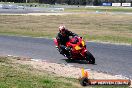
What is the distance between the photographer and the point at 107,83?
10.3 meters

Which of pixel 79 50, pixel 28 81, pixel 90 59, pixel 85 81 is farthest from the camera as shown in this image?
pixel 79 50

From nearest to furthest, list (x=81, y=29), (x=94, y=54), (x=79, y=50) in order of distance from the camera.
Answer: (x=79, y=50) → (x=94, y=54) → (x=81, y=29)

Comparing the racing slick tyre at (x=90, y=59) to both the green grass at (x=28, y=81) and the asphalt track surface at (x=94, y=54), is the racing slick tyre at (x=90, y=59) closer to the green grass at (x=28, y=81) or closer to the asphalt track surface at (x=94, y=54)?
the asphalt track surface at (x=94, y=54)

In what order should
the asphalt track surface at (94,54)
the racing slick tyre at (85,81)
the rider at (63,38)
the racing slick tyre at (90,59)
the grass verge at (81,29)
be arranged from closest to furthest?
the racing slick tyre at (85,81) → the asphalt track surface at (94,54) → the racing slick tyre at (90,59) → the rider at (63,38) → the grass verge at (81,29)

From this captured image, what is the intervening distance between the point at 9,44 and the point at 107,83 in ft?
40.0

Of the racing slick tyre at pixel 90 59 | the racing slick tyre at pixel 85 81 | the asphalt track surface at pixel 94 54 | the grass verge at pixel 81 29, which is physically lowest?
the grass verge at pixel 81 29

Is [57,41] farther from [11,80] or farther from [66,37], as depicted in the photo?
[11,80]

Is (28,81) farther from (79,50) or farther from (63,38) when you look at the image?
(63,38)

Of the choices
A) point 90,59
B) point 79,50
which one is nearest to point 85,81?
point 90,59

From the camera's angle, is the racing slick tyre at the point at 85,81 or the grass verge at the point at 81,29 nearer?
the racing slick tyre at the point at 85,81

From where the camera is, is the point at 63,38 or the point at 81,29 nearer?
the point at 63,38

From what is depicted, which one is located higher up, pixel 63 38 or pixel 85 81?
pixel 63 38

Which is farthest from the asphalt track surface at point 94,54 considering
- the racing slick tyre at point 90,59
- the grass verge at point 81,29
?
the grass verge at point 81,29

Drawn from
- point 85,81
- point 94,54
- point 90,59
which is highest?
point 85,81
